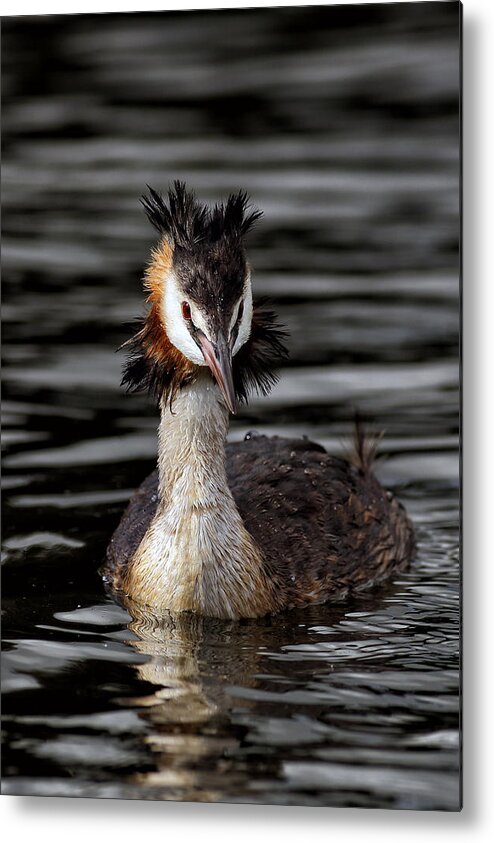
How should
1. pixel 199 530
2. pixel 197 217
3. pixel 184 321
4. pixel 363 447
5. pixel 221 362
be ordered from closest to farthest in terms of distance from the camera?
pixel 221 362
pixel 184 321
pixel 197 217
pixel 199 530
pixel 363 447

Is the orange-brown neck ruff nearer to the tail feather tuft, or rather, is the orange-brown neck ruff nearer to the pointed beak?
the pointed beak

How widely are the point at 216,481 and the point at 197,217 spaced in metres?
0.90

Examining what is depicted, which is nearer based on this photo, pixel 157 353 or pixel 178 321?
Answer: pixel 178 321

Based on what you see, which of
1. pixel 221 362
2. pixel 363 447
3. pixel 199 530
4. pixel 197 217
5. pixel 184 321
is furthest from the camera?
pixel 363 447

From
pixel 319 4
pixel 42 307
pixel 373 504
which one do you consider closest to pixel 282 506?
pixel 373 504

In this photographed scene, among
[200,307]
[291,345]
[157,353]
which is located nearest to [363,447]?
[291,345]

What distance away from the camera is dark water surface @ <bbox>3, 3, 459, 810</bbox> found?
6148mm

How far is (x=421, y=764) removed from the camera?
6.06 m

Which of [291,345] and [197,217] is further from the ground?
[197,217]

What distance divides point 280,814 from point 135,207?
205 centimetres

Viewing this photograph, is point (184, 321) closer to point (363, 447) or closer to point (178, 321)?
point (178, 321)

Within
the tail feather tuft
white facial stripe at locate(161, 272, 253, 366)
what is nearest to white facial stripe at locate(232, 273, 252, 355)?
white facial stripe at locate(161, 272, 253, 366)

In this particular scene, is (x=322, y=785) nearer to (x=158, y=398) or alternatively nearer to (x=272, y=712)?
(x=272, y=712)

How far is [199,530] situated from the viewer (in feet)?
22.3
